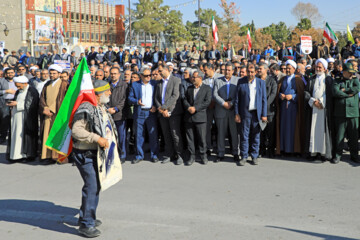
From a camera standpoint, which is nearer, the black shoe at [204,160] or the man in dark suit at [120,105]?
the black shoe at [204,160]

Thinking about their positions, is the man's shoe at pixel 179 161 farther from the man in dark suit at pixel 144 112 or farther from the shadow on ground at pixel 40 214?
the shadow on ground at pixel 40 214

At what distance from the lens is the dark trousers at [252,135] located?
364 inches

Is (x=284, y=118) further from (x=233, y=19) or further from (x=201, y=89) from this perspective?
(x=233, y=19)

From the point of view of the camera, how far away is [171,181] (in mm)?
7898

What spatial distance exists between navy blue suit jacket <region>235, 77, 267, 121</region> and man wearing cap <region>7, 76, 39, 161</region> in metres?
4.60

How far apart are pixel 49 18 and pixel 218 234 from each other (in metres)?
71.1

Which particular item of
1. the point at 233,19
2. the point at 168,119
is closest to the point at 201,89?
the point at 168,119

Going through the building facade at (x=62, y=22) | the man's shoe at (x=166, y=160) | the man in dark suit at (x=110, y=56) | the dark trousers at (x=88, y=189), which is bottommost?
the man's shoe at (x=166, y=160)

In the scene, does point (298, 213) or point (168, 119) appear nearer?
point (298, 213)

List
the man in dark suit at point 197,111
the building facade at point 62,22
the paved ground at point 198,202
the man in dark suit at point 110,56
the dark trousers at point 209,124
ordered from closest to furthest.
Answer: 1. the paved ground at point 198,202
2. the man in dark suit at point 197,111
3. the dark trousers at point 209,124
4. the man in dark suit at point 110,56
5. the building facade at point 62,22

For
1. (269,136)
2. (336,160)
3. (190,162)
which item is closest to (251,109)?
(269,136)

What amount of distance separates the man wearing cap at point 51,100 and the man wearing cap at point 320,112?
5.34 m

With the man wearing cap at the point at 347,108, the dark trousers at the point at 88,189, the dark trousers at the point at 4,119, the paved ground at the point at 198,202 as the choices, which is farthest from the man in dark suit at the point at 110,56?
the dark trousers at the point at 88,189

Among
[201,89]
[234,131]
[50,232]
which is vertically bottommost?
[50,232]
